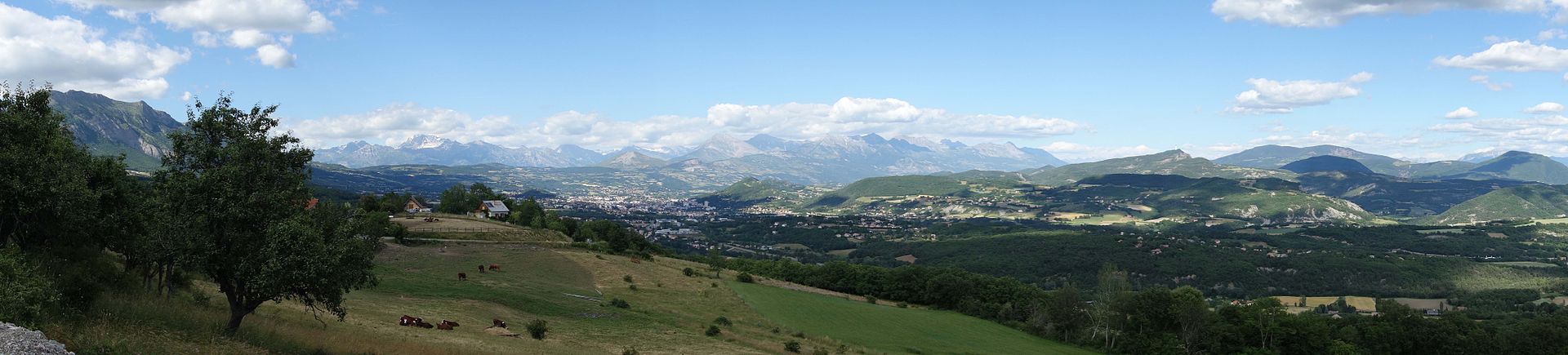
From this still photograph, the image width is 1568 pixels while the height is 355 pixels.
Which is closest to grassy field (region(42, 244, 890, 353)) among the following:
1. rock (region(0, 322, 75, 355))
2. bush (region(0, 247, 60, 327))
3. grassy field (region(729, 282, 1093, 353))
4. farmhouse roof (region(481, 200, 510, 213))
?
bush (region(0, 247, 60, 327))

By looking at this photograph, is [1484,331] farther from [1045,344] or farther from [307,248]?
[307,248]

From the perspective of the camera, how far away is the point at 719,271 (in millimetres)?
91562

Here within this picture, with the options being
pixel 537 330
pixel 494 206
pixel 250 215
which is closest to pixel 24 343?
pixel 250 215

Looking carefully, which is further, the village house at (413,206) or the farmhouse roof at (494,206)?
the farmhouse roof at (494,206)

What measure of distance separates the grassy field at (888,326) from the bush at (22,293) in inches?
1631

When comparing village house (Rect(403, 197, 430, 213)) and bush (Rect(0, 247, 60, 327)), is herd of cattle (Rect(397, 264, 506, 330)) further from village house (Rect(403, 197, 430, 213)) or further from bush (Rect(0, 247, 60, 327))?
village house (Rect(403, 197, 430, 213))

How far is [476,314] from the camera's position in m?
41.2

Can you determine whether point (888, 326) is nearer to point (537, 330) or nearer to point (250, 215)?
point (537, 330)

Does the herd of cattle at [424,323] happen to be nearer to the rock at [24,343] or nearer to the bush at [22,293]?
the bush at [22,293]

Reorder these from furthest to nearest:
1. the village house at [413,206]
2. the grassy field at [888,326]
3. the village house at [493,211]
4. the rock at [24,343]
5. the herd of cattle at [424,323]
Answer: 1. the village house at [413,206]
2. the village house at [493,211]
3. the grassy field at [888,326]
4. the herd of cattle at [424,323]
5. the rock at [24,343]

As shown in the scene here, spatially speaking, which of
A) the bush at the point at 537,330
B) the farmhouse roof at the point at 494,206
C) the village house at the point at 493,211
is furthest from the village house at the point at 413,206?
the bush at the point at 537,330

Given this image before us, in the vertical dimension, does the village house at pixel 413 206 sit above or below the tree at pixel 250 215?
below

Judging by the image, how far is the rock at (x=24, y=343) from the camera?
13.5 metres

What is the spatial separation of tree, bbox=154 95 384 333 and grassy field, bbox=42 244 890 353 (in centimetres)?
197
